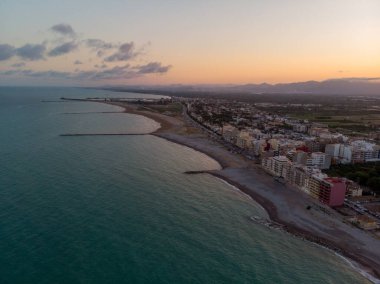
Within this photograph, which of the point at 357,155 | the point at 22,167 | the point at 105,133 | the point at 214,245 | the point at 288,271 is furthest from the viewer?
the point at 105,133

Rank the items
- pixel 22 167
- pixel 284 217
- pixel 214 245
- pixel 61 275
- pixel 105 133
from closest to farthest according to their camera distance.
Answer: pixel 61 275, pixel 214 245, pixel 284 217, pixel 22 167, pixel 105 133

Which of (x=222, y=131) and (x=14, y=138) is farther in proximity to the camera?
(x=222, y=131)

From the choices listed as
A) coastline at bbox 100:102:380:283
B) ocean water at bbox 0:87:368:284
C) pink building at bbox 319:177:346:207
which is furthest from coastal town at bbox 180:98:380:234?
ocean water at bbox 0:87:368:284

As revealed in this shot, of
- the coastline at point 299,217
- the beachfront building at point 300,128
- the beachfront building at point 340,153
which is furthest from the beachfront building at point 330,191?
the beachfront building at point 300,128

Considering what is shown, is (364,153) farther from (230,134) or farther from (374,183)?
(230,134)

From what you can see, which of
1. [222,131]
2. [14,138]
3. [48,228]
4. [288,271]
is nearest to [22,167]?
[48,228]

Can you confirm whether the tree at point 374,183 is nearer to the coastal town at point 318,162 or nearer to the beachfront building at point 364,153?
the coastal town at point 318,162

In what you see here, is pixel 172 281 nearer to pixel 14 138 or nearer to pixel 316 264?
pixel 316 264
